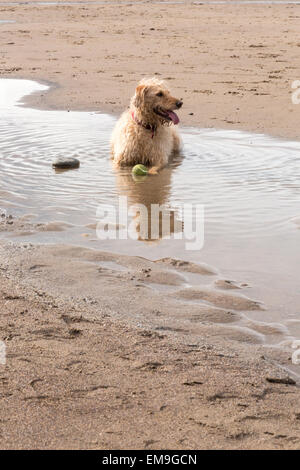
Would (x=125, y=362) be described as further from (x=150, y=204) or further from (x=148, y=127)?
(x=148, y=127)

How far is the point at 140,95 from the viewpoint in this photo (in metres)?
8.72

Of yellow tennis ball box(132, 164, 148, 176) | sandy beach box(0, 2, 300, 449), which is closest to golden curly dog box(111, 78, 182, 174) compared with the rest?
yellow tennis ball box(132, 164, 148, 176)

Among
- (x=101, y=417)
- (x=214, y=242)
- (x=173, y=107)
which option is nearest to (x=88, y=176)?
(x=173, y=107)

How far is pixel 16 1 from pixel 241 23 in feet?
51.8

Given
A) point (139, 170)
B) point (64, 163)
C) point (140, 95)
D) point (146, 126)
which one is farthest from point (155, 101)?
point (64, 163)

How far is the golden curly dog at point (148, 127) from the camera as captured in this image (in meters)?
8.69

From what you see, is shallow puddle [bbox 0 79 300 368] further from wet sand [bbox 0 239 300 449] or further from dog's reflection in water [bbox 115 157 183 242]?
wet sand [bbox 0 239 300 449]

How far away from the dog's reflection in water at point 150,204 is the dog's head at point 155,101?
66 cm

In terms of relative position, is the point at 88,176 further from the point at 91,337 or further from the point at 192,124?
the point at 91,337

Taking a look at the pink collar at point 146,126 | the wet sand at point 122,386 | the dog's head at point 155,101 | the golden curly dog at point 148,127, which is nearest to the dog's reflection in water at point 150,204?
the golden curly dog at point 148,127

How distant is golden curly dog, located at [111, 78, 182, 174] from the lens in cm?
869

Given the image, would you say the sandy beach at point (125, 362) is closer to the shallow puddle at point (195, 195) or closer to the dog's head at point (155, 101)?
the shallow puddle at point (195, 195)

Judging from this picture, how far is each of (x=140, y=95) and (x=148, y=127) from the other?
44 centimetres

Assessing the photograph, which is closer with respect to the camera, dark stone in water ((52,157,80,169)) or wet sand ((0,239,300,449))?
wet sand ((0,239,300,449))
